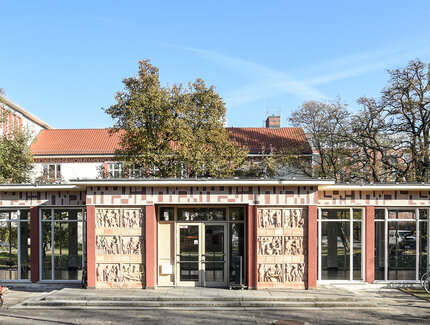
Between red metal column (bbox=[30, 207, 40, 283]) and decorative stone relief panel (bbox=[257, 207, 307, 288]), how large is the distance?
8.13m

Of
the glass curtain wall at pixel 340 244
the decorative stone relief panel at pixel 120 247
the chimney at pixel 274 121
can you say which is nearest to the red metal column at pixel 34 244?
the decorative stone relief panel at pixel 120 247

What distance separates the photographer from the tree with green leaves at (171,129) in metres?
27.7

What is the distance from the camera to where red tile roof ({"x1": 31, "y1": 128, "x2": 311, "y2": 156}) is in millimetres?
47250

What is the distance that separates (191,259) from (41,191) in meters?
6.10

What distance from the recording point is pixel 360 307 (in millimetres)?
13531

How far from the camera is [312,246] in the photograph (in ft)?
50.5

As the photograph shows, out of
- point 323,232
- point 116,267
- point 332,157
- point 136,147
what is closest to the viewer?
point 116,267

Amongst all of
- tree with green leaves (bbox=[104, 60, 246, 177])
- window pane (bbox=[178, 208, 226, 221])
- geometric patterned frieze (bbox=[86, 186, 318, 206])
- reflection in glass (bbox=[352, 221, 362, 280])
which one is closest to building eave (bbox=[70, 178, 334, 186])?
geometric patterned frieze (bbox=[86, 186, 318, 206])

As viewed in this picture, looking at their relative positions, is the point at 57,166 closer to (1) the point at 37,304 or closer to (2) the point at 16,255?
(2) the point at 16,255

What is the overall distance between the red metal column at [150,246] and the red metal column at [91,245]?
1.76 meters

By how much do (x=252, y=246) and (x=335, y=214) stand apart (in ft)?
11.5

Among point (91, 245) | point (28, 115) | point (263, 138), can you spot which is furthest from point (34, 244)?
point (28, 115)

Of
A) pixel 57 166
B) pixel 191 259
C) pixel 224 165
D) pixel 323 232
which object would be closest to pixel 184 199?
pixel 191 259

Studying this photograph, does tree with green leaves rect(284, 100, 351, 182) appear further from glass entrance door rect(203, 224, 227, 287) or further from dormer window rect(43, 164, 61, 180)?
dormer window rect(43, 164, 61, 180)
